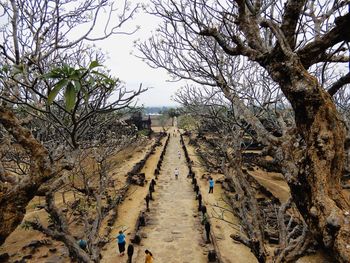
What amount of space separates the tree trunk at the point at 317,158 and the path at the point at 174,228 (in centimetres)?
1009

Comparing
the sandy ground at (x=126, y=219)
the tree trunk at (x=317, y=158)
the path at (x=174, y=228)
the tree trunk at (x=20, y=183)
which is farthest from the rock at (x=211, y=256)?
the tree trunk at (x=317, y=158)

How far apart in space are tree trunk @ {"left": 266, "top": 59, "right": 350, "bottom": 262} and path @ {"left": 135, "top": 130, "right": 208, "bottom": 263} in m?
10.1

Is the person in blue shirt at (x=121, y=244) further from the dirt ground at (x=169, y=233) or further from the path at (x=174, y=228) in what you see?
the path at (x=174, y=228)

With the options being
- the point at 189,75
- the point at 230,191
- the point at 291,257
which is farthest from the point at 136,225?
the point at 291,257

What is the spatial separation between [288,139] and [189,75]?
13.0ft

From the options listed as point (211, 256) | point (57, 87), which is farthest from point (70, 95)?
point (211, 256)

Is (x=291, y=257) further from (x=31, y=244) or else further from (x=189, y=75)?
(x=31, y=244)

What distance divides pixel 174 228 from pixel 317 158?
13.2 metres

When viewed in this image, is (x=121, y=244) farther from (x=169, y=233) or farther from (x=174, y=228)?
(x=174, y=228)

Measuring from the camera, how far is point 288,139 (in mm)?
3330

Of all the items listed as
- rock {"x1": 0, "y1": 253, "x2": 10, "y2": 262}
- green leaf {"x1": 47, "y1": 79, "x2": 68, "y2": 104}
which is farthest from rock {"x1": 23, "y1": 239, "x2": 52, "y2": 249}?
green leaf {"x1": 47, "y1": 79, "x2": 68, "y2": 104}

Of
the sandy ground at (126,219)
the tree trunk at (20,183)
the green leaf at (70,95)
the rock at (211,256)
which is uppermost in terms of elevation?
the green leaf at (70,95)

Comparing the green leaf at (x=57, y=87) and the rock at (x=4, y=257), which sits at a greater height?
the green leaf at (x=57, y=87)

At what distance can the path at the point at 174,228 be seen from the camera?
12.0m
